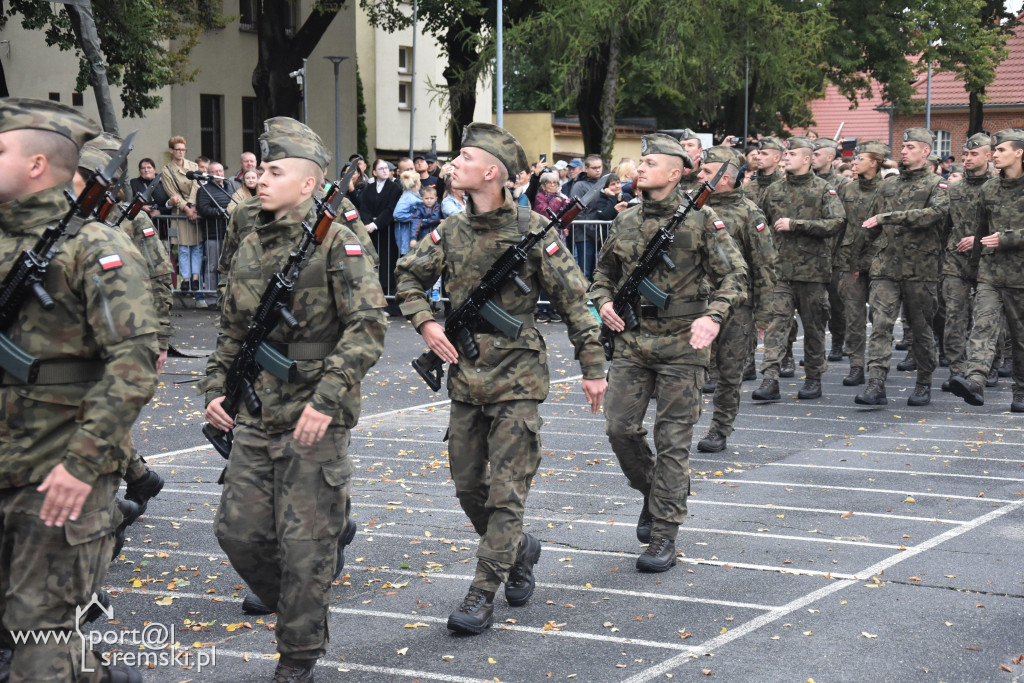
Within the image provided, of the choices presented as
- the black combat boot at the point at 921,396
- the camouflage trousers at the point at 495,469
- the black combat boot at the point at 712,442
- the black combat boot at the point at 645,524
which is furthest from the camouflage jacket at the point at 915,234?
the camouflage trousers at the point at 495,469

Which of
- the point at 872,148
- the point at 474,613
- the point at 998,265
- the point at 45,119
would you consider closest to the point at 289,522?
the point at 474,613

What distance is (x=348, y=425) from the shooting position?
5.04m

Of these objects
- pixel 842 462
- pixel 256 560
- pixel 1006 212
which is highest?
pixel 1006 212

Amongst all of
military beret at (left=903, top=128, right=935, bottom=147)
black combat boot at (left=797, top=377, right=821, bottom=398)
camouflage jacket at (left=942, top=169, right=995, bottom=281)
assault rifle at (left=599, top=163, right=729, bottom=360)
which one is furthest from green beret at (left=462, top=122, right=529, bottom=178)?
military beret at (left=903, top=128, right=935, bottom=147)

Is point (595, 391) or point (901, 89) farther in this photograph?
point (901, 89)

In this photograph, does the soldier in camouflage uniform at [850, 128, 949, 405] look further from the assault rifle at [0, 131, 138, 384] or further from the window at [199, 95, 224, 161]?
the window at [199, 95, 224, 161]

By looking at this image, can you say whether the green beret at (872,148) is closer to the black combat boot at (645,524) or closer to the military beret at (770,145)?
the military beret at (770,145)

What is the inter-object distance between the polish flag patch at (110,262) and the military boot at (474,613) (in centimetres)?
232

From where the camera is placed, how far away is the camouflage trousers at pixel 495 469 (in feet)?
19.4

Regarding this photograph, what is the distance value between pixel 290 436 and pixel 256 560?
487mm

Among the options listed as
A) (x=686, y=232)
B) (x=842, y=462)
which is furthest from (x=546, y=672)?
(x=842, y=462)

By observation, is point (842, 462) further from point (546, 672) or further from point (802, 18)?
point (802, 18)

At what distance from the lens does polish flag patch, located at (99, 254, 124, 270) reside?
4207 mm

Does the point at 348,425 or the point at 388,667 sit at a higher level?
the point at 348,425
